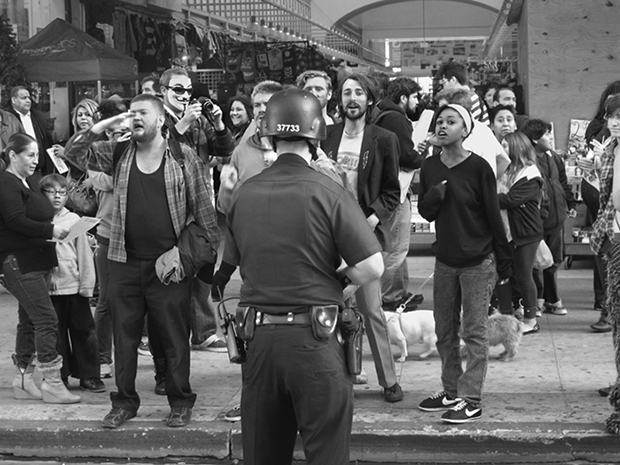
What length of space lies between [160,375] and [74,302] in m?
0.75

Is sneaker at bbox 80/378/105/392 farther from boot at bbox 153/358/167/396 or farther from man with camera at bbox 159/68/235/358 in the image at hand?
man with camera at bbox 159/68/235/358

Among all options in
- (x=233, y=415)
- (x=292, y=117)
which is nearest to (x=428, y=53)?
(x=233, y=415)

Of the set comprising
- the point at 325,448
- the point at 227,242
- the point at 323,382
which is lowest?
the point at 325,448

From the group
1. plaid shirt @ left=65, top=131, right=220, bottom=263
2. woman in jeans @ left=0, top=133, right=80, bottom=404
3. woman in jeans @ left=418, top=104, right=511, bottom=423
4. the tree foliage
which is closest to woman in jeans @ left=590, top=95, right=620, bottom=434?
woman in jeans @ left=418, top=104, right=511, bottom=423

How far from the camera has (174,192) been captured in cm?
583

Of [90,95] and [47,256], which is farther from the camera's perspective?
[90,95]

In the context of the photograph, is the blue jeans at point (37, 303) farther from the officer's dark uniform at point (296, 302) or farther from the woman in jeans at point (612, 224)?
the woman in jeans at point (612, 224)

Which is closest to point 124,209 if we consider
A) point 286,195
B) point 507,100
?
point 286,195

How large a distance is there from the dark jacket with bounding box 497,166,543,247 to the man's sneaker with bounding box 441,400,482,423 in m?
2.49

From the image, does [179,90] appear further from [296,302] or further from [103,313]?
[296,302]

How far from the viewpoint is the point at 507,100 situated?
975 cm

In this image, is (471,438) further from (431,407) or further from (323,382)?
(323,382)

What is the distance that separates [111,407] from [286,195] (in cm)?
290

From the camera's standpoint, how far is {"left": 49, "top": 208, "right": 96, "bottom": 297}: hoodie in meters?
6.57
